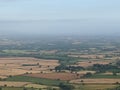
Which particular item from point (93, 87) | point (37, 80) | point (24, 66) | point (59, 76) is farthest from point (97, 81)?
point (24, 66)

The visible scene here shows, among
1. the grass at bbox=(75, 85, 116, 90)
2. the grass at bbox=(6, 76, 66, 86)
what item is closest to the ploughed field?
the grass at bbox=(6, 76, 66, 86)

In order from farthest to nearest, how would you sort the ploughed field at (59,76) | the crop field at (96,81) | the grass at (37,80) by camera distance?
the ploughed field at (59,76) → the grass at (37,80) → the crop field at (96,81)

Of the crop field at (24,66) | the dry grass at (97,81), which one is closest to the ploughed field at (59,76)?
the dry grass at (97,81)

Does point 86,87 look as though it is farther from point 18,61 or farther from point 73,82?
point 18,61

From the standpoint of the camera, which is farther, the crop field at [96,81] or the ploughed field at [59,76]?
the ploughed field at [59,76]

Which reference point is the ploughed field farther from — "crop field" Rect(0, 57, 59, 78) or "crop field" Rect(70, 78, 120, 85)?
"crop field" Rect(0, 57, 59, 78)

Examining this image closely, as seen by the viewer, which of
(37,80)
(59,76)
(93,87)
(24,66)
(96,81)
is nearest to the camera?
(93,87)

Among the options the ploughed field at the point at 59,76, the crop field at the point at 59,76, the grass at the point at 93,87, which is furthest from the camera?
the ploughed field at the point at 59,76

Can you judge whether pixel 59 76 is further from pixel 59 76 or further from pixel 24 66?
pixel 24 66

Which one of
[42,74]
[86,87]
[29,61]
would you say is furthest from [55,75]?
[29,61]

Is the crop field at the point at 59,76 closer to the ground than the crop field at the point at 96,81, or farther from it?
farther from it

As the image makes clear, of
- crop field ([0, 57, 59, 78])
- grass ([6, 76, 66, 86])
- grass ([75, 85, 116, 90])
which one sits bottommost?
grass ([75, 85, 116, 90])

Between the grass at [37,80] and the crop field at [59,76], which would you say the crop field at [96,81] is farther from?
the crop field at [59,76]
